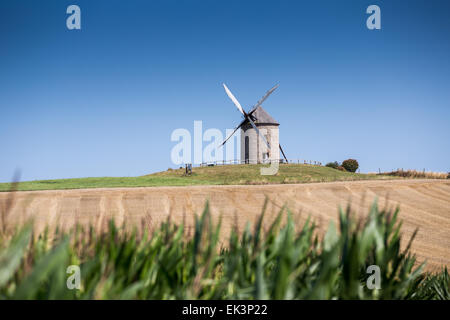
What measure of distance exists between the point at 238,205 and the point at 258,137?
4893 centimetres

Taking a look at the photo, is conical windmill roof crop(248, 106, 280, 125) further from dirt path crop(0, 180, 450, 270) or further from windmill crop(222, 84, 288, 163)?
dirt path crop(0, 180, 450, 270)

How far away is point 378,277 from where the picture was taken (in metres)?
0.97

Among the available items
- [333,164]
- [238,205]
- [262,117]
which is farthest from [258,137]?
[238,205]

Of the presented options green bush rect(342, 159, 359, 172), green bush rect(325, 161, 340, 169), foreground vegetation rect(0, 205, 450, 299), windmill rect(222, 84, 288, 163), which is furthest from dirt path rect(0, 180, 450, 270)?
green bush rect(342, 159, 359, 172)

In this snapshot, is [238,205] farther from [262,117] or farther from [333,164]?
[333,164]

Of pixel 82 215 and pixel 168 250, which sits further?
pixel 82 215

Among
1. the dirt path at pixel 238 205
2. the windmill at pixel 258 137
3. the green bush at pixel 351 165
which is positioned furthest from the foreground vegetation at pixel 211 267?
the green bush at pixel 351 165

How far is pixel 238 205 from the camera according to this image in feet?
7.17

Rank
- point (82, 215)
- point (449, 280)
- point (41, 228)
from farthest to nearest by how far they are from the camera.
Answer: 1. point (82, 215)
2. point (41, 228)
3. point (449, 280)

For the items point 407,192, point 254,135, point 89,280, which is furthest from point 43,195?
point 254,135

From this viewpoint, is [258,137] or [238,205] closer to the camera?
[238,205]
